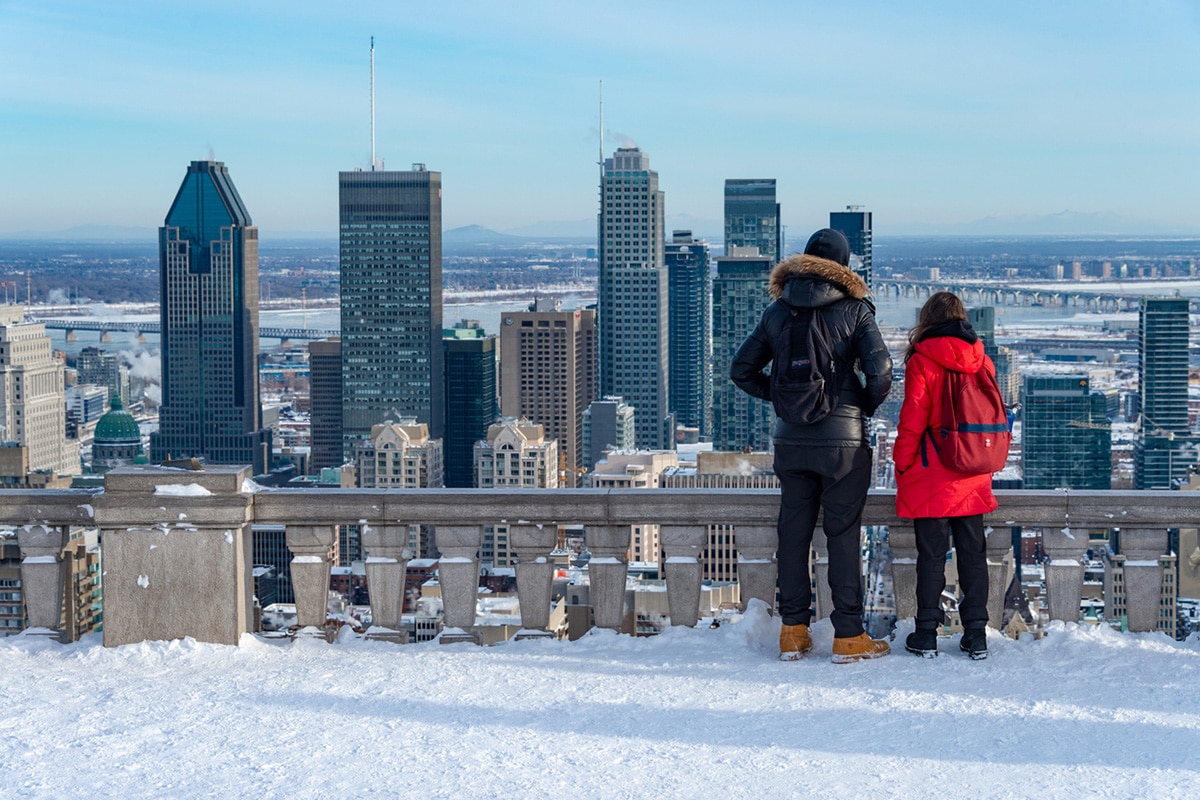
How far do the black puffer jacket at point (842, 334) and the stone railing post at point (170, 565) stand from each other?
7.59 feet

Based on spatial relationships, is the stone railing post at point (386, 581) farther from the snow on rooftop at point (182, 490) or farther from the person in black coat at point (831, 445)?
the person in black coat at point (831, 445)

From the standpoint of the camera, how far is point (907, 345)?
20.9 feet

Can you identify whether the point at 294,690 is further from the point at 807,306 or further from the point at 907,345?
the point at 907,345

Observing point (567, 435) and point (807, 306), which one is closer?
point (807, 306)

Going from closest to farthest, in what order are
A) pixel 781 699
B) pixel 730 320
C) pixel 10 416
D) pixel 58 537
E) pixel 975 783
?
pixel 975 783, pixel 781 699, pixel 58 537, pixel 10 416, pixel 730 320

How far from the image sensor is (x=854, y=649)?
239 inches

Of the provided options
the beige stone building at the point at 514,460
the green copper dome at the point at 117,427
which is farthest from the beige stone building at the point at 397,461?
the green copper dome at the point at 117,427

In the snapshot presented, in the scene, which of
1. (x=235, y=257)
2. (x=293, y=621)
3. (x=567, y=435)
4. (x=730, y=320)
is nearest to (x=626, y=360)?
(x=730, y=320)

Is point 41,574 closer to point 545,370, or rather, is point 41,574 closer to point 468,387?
point 545,370

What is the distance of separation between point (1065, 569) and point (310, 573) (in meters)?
3.31

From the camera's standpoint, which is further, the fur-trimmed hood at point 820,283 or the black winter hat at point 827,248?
the black winter hat at point 827,248

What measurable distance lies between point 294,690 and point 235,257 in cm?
15545

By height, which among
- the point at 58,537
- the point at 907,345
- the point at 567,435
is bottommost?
the point at 567,435

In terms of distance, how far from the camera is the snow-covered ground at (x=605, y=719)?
15.3 ft
